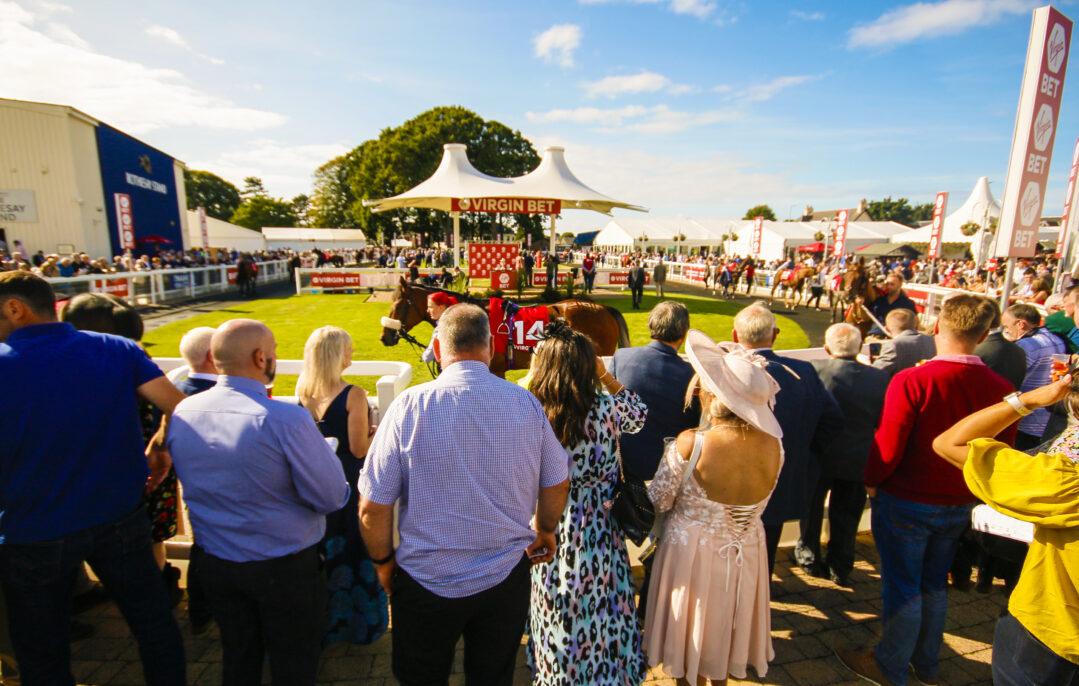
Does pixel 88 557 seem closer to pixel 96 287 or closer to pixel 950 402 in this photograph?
pixel 950 402

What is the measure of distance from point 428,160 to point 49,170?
23661 mm

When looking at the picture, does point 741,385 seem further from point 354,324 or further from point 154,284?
point 154,284

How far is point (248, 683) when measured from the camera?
2.16m

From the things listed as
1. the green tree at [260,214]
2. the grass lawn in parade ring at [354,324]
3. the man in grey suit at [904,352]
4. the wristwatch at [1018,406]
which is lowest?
the grass lawn in parade ring at [354,324]

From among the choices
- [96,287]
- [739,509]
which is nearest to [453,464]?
[739,509]

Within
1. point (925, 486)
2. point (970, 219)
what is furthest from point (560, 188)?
point (970, 219)

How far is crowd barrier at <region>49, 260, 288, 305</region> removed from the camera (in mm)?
12469

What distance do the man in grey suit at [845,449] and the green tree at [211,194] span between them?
299 ft

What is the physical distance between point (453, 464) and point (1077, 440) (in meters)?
2.27

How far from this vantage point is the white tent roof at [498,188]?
18156 mm

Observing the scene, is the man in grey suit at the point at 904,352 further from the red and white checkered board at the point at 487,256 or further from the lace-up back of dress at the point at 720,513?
the red and white checkered board at the point at 487,256

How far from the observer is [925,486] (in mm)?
2475

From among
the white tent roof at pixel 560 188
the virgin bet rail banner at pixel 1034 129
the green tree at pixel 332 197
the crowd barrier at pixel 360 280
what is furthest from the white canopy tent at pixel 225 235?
the virgin bet rail banner at pixel 1034 129

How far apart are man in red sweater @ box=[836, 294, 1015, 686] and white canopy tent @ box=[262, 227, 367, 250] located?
6715 centimetres
